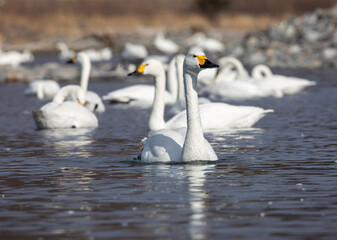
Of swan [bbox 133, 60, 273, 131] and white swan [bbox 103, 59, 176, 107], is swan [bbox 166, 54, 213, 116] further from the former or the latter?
swan [bbox 133, 60, 273, 131]

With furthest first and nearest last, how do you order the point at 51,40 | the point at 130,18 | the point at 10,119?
the point at 130,18 → the point at 51,40 → the point at 10,119

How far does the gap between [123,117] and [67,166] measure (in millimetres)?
8467

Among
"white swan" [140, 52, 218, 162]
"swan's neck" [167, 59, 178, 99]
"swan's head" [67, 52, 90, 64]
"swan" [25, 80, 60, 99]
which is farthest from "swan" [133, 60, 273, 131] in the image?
"swan" [25, 80, 60, 99]

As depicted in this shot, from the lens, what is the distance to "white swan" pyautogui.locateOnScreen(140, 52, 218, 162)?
10766mm

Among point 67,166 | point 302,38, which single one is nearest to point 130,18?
point 302,38

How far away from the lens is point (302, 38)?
1821 inches

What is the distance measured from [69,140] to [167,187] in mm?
5861

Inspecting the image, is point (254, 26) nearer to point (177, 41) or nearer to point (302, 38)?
point (177, 41)

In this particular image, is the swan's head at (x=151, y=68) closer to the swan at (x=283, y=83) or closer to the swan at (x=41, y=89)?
the swan at (x=283, y=83)

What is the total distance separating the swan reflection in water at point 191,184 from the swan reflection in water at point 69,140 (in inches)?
90.5

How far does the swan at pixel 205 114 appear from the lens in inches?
610

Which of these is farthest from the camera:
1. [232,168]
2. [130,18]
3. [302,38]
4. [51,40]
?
[130,18]

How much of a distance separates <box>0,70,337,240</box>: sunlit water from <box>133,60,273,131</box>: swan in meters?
0.34

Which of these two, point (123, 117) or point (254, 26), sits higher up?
point (254, 26)
